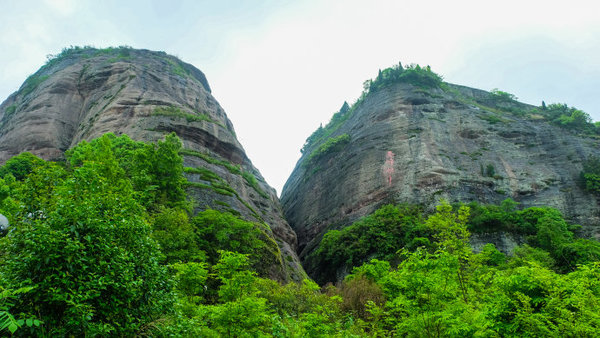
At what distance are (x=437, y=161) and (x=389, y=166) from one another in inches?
217

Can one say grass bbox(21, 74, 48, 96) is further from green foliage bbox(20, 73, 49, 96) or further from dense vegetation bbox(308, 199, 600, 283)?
dense vegetation bbox(308, 199, 600, 283)

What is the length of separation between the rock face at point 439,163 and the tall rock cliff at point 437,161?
0.37 feet

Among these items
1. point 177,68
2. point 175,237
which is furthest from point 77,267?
point 177,68

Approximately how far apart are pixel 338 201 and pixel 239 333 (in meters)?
36.4

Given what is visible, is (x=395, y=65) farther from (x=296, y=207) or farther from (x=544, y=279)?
(x=544, y=279)

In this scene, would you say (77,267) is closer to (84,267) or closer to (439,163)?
(84,267)

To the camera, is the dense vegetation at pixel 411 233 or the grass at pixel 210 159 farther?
the grass at pixel 210 159

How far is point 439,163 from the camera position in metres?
41.5

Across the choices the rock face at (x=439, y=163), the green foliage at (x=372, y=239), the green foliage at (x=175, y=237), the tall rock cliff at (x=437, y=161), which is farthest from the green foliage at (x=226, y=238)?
the rock face at (x=439, y=163)

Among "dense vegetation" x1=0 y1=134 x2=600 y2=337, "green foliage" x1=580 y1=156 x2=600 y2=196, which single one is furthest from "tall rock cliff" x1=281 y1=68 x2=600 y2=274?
"dense vegetation" x1=0 y1=134 x2=600 y2=337

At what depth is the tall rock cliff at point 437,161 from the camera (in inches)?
1494

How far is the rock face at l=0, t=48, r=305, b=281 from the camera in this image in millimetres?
35844

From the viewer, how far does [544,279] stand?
8242 mm

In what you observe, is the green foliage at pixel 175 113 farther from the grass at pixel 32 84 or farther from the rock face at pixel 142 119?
the grass at pixel 32 84
